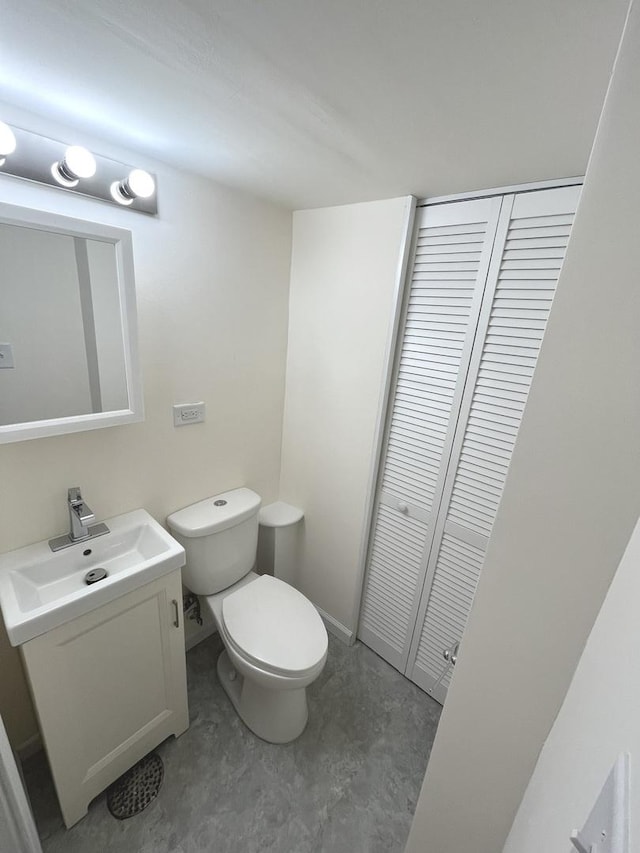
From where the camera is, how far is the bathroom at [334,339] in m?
0.51

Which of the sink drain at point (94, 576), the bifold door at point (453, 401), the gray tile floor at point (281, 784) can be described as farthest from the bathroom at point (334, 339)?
the gray tile floor at point (281, 784)

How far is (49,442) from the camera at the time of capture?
3.77 ft

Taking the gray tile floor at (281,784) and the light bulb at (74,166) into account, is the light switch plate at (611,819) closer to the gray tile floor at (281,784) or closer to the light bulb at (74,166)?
the gray tile floor at (281,784)

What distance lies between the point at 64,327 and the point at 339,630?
1.89 m

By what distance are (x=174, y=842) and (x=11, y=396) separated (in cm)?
151

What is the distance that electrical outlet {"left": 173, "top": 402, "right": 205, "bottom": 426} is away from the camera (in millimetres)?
1456

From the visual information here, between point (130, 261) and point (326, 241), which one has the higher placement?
point (326, 241)

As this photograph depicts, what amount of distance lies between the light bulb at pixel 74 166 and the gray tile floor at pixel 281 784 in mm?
2023

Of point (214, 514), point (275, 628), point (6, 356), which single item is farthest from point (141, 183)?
point (275, 628)

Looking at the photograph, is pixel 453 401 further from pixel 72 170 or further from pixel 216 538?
pixel 72 170

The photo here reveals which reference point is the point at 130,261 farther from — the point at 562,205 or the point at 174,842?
the point at 174,842

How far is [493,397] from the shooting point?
50.6 inches

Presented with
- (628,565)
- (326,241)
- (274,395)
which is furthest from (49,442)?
(628,565)

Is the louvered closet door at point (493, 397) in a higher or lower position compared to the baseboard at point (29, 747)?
higher
